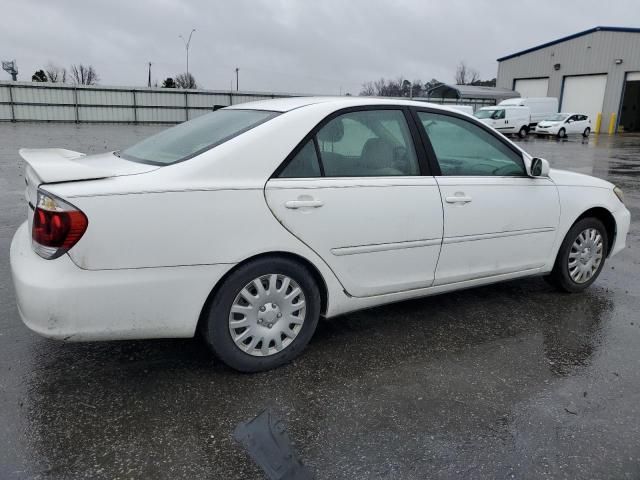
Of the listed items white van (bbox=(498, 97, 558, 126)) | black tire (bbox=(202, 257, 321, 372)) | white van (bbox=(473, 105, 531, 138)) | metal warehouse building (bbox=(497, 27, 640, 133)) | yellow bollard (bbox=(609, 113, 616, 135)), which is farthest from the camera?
yellow bollard (bbox=(609, 113, 616, 135))

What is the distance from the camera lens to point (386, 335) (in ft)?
12.3

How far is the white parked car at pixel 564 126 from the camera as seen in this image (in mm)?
32438

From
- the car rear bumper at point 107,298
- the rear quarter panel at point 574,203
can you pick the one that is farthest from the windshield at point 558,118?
the car rear bumper at point 107,298

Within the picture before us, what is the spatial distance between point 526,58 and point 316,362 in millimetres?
45169

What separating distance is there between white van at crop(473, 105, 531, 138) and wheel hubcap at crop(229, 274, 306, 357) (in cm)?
3101

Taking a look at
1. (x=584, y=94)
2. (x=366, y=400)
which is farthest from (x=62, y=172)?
(x=584, y=94)

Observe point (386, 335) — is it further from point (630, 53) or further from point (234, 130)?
point (630, 53)

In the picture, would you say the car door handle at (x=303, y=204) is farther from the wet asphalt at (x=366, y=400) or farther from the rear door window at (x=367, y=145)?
the wet asphalt at (x=366, y=400)

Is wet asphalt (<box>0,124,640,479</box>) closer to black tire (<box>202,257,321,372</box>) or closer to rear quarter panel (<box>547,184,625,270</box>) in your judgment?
black tire (<box>202,257,321,372</box>)

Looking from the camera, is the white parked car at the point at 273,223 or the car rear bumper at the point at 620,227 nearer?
the white parked car at the point at 273,223

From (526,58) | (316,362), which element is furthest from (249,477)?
(526,58)

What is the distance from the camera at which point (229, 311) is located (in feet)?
9.65

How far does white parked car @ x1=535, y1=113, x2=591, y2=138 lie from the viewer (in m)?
32.4

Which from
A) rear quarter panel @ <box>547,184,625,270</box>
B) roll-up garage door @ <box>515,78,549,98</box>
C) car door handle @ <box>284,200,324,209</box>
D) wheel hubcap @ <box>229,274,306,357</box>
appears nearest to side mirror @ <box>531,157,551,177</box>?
rear quarter panel @ <box>547,184,625,270</box>
